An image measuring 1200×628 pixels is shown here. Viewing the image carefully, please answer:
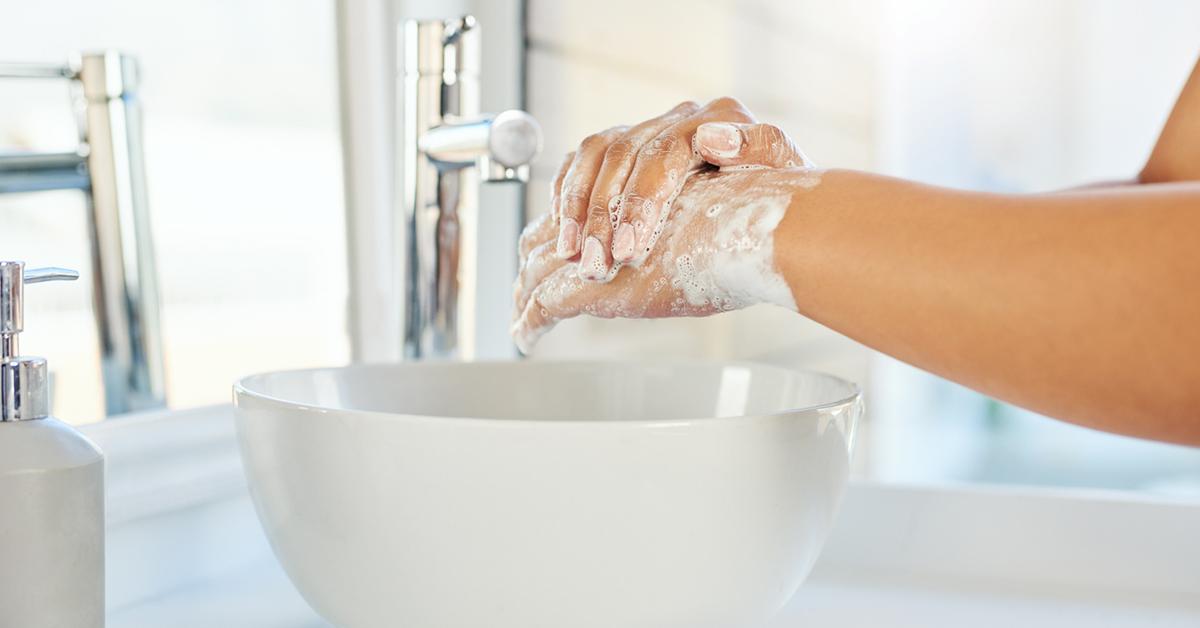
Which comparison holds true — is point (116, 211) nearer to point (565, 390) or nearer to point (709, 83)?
point (565, 390)

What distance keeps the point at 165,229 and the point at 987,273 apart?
599 mm

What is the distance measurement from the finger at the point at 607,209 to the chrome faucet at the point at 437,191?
18cm

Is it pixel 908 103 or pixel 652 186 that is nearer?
pixel 652 186

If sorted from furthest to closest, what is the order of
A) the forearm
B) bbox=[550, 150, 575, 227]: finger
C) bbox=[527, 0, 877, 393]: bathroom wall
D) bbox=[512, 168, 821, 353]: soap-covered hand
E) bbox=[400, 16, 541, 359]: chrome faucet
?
bbox=[527, 0, 877, 393]: bathroom wall, bbox=[400, 16, 541, 359]: chrome faucet, bbox=[550, 150, 575, 227]: finger, bbox=[512, 168, 821, 353]: soap-covered hand, the forearm

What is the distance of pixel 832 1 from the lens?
5.46 feet

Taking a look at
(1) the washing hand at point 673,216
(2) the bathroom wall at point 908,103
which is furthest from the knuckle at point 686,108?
(2) the bathroom wall at point 908,103

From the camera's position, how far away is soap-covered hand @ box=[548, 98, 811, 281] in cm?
48

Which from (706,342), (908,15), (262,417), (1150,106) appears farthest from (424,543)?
(1150,106)

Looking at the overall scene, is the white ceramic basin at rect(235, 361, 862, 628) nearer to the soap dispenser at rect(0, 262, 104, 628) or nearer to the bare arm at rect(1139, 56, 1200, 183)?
the soap dispenser at rect(0, 262, 104, 628)

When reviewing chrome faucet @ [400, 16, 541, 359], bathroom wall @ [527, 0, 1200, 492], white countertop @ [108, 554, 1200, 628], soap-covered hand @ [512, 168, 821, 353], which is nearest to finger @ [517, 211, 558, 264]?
soap-covered hand @ [512, 168, 821, 353]

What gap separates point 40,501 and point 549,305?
0.80 feet

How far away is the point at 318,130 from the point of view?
2.94ft

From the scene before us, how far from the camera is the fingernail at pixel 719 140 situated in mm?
496

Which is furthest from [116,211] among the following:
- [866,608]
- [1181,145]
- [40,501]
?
[1181,145]
